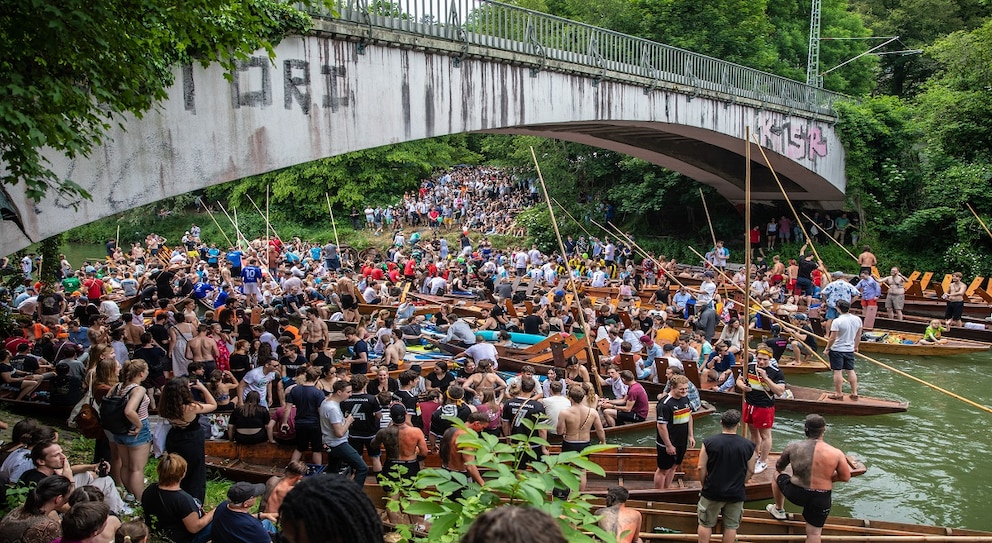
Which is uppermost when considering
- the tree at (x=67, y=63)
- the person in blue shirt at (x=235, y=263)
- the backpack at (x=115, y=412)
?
the tree at (x=67, y=63)

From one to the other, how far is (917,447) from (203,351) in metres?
11.6

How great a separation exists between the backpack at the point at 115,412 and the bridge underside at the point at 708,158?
16.5 metres

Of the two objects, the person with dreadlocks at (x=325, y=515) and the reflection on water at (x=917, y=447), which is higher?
the person with dreadlocks at (x=325, y=515)

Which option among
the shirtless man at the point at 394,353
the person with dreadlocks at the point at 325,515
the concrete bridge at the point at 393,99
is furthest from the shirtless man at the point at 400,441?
the person with dreadlocks at the point at 325,515

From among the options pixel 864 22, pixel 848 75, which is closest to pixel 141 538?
pixel 848 75

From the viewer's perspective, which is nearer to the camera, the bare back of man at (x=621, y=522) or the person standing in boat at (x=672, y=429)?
the bare back of man at (x=621, y=522)

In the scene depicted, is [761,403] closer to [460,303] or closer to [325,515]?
[325,515]

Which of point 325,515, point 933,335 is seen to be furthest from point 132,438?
point 933,335

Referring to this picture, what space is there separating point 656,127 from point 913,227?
1099 cm

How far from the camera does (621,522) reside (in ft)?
21.9

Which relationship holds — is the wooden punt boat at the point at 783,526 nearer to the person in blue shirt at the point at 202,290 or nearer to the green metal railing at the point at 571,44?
the green metal railing at the point at 571,44

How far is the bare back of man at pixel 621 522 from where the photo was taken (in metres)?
6.50

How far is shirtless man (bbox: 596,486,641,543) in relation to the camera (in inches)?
258

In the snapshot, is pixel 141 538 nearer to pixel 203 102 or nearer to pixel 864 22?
pixel 203 102
